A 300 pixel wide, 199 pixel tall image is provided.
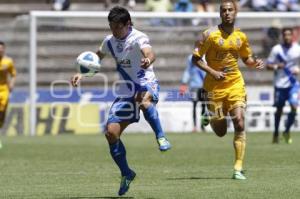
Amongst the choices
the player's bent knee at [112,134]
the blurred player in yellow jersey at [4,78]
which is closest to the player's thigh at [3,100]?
the blurred player in yellow jersey at [4,78]

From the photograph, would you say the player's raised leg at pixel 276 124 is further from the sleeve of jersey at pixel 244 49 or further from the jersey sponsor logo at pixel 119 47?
the jersey sponsor logo at pixel 119 47

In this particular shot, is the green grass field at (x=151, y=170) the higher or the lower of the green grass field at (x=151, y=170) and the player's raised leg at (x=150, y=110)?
the lower

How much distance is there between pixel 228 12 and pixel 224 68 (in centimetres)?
91

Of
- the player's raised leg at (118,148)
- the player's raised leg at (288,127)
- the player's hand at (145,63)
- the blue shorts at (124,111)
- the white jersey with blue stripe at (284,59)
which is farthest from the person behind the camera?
the white jersey with blue stripe at (284,59)

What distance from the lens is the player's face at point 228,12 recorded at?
14.2 meters

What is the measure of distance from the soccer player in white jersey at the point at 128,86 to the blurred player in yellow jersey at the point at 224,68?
80.7 inches

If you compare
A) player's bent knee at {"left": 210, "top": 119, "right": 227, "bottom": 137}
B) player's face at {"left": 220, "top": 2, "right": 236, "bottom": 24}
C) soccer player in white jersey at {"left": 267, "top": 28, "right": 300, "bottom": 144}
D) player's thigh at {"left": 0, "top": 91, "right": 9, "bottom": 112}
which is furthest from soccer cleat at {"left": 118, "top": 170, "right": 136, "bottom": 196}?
player's thigh at {"left": 0, "top": 91, "right": 9, "bottom": 112}

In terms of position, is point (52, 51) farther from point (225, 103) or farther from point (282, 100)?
point (225, 103)

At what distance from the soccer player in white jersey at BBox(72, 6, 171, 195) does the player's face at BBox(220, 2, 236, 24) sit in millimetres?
2087

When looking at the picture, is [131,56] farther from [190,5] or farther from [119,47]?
[190,5]

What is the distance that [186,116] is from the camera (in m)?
30.4

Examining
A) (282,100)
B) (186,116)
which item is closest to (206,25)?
(186,116)

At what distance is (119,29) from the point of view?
39.9 ft

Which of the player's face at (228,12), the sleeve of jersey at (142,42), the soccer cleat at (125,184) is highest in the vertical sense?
the player's face at (228,12)
